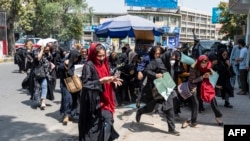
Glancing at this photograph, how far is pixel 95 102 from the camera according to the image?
4.57m

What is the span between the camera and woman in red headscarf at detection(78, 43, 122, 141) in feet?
15.0

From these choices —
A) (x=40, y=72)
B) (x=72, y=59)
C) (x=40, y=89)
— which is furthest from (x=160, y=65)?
(x=40, y=89)

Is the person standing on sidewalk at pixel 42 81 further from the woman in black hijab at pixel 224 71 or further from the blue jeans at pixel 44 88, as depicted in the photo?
the woman in black hijab at pixel 224 71

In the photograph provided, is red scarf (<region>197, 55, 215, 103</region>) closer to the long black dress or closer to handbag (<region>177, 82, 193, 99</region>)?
handbag (<region>177, 82, 193, 99</region>)

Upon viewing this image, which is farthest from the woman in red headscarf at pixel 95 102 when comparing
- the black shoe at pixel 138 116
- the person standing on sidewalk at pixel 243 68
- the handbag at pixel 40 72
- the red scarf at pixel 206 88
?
the person standing on sidewalk at pixel 243 68

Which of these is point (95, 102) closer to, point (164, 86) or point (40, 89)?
point (164, 86)

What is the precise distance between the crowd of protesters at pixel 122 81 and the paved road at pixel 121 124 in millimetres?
232

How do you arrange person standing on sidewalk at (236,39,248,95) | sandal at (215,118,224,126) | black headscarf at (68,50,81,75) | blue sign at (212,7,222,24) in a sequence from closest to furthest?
1. sandal at (215,118,224,126)
2. black headscarf at (68,50,81,75)
3. person standing on sidewalk at (236,39,248,95)
4. blue sign at (212,7,222,24)

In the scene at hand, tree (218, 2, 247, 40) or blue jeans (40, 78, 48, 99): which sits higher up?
tree (218, 2, 247, 40)

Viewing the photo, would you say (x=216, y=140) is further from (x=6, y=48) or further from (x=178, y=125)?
(x=6, y=48)

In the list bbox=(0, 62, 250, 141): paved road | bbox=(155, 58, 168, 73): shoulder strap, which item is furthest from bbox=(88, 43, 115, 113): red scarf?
bbox=(155, 58, 168, 73): shoulder strap

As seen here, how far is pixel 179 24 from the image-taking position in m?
90.6

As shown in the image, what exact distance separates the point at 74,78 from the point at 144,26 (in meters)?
3.61

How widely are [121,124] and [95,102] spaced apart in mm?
2982
